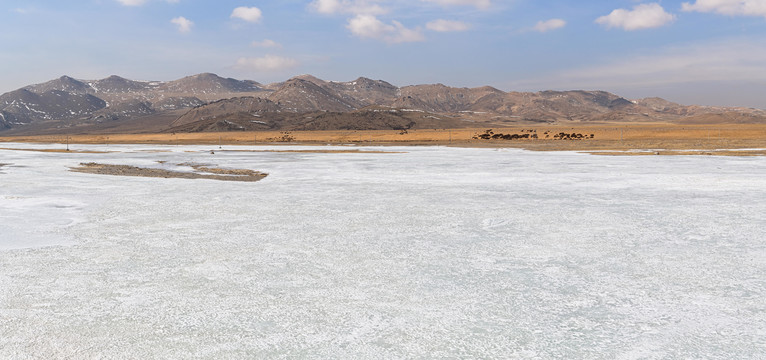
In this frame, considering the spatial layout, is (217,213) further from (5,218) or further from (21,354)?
(21,354)

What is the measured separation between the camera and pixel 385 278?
6289mm

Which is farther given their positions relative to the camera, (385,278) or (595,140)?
(595,140)

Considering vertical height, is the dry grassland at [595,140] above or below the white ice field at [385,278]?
above

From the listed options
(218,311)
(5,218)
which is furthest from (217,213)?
(218,311)

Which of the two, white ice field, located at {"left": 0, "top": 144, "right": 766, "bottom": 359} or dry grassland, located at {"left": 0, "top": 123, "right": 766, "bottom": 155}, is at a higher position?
dry grassland, located at {"left": 0, "top": 123, "right": 766, "bottom": 155}

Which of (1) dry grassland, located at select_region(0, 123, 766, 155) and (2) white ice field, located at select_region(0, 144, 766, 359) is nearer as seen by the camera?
(2) white ice field, located at select_region(0, 144, 766, 359)

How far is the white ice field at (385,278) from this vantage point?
4.44 meters

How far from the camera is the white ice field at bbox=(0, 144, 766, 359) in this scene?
4438mm

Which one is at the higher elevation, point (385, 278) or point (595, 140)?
point (595, 140)

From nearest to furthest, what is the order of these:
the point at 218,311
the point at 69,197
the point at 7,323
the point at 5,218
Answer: the point at 7,323, the point at 218,311, the point at 5,218, the point at 69,197

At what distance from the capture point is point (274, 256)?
741cm

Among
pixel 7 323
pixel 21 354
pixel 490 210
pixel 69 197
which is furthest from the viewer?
pixel 69 197

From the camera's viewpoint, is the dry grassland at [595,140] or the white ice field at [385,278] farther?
the dry grassland at [595,140]

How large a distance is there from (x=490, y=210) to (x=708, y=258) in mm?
4693
